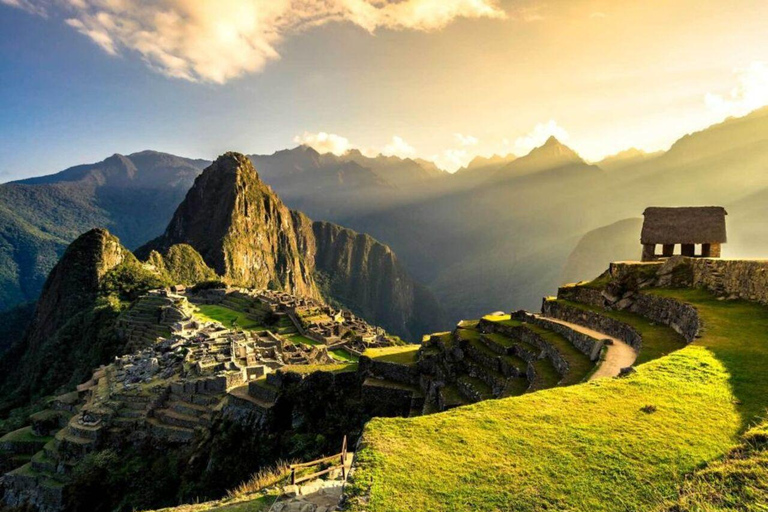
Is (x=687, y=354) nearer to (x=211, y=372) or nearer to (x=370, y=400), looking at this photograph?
(x=370, y=400)

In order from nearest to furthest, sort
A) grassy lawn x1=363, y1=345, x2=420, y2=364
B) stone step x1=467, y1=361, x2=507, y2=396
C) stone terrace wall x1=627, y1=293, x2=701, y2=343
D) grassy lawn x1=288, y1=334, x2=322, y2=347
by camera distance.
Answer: stone terrace wall x1=627, y1=293, x2=701, y2=343, stone step x1=467, y1=361, x2=507, y2=396, grassy lawn x1=363, y1=345, x2=420, y2=364, grassy lawn x1=288, y1=334, x2=322, y2=347

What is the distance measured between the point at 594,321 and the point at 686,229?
14.3 meters

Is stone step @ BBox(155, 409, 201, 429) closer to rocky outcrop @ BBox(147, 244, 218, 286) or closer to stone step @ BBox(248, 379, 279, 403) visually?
stone step @ BBox(248, 379, 279, 403)

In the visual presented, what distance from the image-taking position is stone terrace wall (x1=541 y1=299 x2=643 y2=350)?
53.0ft

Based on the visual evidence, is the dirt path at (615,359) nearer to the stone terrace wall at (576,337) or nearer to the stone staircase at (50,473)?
the stone terrace wall at (576,337)

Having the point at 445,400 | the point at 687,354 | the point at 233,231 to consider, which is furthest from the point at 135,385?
the point at 233,231

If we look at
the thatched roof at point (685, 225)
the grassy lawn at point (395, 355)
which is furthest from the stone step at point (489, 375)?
the thatched roof at point (685, 225)

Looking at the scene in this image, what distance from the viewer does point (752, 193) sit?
452 ft

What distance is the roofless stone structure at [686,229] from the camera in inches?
1070

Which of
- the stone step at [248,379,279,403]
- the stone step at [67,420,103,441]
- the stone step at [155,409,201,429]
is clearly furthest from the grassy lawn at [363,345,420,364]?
the stone step at [67,420,103,441]

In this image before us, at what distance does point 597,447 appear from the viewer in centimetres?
711

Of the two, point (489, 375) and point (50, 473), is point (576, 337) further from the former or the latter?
point (50, 473)

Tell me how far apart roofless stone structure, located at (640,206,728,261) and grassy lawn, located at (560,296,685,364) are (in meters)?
12.2

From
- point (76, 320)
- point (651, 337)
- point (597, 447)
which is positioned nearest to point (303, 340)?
point (76, 320)
